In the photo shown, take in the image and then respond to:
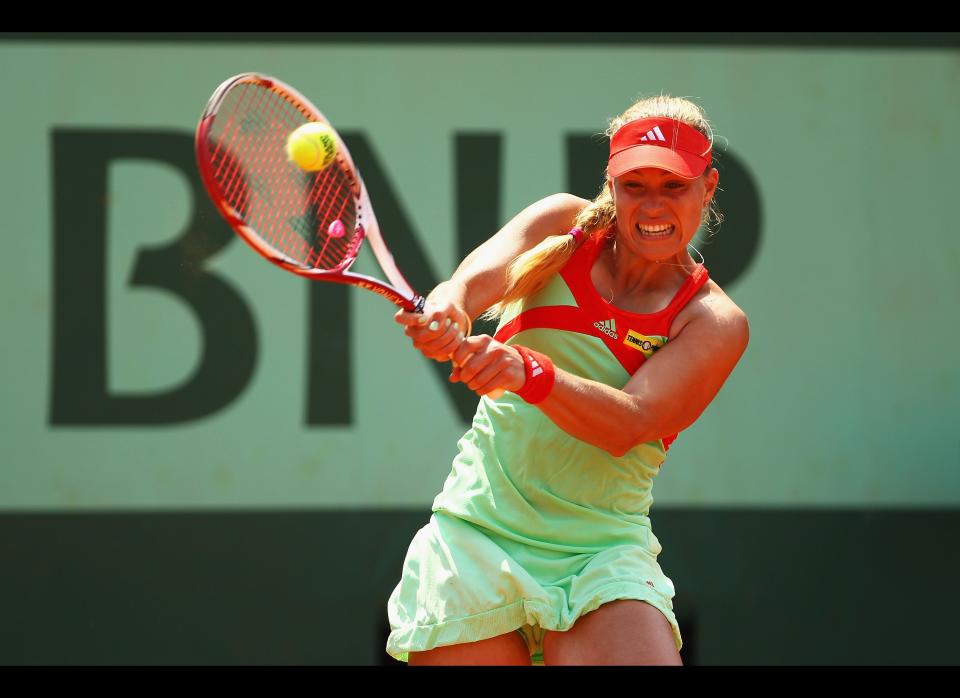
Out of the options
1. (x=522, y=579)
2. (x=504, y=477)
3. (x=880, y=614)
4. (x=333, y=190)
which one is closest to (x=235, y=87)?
(x=333, y=190)

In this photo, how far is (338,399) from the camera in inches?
218

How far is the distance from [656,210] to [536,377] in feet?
1.57

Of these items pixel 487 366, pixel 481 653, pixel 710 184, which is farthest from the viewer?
pixel 710 184

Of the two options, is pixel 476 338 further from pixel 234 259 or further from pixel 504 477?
pixel 234 259

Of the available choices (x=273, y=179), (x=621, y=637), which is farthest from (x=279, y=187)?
(x=621, y=637)

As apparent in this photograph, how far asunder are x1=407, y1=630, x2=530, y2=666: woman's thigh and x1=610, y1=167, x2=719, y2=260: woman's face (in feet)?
2.69

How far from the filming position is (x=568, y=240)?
2.94 metres

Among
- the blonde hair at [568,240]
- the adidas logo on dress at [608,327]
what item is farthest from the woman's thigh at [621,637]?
the blonde hair at [568,240]

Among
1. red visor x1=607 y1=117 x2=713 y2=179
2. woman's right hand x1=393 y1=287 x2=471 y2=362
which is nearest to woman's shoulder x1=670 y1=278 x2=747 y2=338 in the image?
red visor x1=607 y1=117 x2=713 y2=179

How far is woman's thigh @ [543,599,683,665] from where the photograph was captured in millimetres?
2684

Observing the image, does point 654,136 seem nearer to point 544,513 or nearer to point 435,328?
point 435,328

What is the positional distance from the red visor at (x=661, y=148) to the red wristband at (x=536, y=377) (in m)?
0.46

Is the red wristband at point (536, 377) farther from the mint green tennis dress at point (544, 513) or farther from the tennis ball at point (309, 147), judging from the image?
the tennis ball at point (309, 147)

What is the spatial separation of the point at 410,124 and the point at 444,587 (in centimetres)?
314
